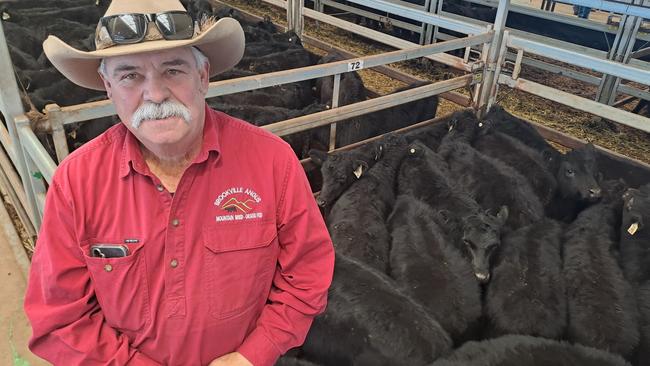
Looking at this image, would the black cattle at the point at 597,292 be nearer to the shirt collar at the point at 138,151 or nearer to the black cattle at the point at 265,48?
the shirt collar at the point at 138,151

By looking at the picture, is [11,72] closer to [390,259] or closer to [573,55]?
[390,259]

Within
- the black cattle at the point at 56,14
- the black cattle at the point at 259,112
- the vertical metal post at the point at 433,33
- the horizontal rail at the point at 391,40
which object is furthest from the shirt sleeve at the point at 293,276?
the black cattle at the point at 56,14

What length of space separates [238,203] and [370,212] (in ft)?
9.82

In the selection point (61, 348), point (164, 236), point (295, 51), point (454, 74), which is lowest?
point (454, 74)

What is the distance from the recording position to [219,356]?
2.03 m

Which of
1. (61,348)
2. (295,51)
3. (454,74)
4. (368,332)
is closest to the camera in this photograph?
(61,348)

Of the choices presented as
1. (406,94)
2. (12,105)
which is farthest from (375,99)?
(12,105)

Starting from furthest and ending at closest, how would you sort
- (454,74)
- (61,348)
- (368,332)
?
(454,74) → (368,332) → (61,348)

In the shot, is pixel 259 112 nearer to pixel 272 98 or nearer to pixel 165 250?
pixel 272 98

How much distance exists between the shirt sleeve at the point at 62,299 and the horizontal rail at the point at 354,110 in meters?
2.73

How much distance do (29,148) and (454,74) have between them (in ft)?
29.3

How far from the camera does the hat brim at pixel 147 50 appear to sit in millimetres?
1708

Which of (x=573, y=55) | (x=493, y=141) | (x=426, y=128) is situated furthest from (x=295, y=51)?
(x=573, y=55)

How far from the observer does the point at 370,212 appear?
190 inches
